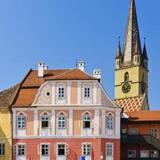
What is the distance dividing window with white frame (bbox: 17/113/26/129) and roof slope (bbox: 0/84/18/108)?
178 cm

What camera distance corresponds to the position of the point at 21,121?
63.6 m

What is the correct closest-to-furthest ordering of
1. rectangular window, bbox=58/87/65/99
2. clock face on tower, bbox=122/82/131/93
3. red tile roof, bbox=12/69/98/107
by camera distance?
rectangular window, bbox=58/87/65/99 < red tile roof, bbox=12/69/98/107 < clock face on tower, bbox=122/82/131/93

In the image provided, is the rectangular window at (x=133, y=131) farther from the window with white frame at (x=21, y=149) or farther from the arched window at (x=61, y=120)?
the window with white frame at (x=21, y=149)

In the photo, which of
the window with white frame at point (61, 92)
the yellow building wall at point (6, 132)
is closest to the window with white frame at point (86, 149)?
the window with white frame at point (61, 92)

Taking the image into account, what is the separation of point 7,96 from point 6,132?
201 inches

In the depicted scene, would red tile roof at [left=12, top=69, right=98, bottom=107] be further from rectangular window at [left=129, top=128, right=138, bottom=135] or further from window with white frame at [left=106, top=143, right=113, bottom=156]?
rectangular window at [left=129, top=128, right=138, bottom=135]

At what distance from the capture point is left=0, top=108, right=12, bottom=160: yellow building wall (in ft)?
207

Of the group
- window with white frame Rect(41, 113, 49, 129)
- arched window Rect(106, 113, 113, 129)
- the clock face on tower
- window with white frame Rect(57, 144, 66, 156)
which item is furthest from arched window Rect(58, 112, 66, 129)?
the clock face on tower

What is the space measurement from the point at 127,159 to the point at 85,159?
22.3 feet

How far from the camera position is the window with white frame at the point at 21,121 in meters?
63.5

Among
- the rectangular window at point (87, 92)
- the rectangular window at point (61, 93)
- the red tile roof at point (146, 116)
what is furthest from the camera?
the red tile roof at point (146, 116)

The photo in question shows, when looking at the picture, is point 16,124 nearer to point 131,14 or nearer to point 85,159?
point 85,159

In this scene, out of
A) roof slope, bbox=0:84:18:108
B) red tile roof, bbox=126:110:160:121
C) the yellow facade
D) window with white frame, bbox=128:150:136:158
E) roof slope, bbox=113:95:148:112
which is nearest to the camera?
roof slope, bbox=0:84:18:108

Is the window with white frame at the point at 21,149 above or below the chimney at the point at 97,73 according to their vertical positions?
below
